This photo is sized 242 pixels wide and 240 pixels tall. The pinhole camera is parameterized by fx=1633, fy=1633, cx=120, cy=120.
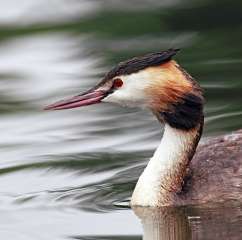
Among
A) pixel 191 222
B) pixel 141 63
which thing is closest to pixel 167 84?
pixel 141 63

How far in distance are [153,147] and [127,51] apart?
3322mm

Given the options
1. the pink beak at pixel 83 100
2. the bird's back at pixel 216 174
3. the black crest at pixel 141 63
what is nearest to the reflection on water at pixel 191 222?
the bird's back at pixel 216 174

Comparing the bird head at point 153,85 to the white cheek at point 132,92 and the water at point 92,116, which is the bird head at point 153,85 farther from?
the water at point 92,116

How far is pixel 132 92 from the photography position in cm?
1288

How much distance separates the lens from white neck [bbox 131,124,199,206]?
1299cm

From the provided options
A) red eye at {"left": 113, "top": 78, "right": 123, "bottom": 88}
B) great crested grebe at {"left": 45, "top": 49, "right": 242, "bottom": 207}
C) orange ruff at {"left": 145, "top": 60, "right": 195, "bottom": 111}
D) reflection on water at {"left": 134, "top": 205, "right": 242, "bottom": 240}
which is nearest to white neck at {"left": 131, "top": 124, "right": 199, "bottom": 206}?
great crested grebe at {"left": 45, "top": 49, "right": 242, "bottom": 207}

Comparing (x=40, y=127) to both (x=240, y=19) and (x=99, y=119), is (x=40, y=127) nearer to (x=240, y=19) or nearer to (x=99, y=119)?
(x=99, y=119)

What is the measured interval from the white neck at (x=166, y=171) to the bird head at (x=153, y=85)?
240 mm

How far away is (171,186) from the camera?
13.1 metres

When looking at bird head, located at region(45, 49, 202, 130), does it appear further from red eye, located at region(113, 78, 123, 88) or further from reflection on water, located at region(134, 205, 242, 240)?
reflection on water, located at region(134, 205, 242, 240)

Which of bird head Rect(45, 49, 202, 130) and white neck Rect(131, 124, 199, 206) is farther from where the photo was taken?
white neck Rect(131, 124, 199, 206)

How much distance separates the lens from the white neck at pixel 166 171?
13.0 meters

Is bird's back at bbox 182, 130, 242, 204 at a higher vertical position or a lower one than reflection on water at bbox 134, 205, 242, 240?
higher

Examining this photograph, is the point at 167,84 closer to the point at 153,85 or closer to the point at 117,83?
the point at 153,85
